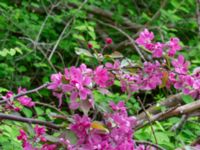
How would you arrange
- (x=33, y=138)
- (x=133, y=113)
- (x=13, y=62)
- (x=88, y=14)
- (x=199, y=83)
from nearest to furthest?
(x=33, y=138)
(x=199, y=83)
(x=133, y=113)
(x=13, y=62)
(x=88, y=14)

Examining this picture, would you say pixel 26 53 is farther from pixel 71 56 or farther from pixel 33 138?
pixel 33 138

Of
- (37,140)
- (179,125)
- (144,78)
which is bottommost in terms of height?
(179,125)

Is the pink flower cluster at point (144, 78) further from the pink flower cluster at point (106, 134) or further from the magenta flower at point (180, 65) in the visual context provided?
the pink flower cluster at point (106, 134)

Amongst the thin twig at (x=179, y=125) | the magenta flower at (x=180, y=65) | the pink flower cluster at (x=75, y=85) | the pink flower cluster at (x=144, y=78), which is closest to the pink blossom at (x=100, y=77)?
the pink flower cluster at (x=75, y=85)

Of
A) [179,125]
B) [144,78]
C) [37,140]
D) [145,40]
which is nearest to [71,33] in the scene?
[179,125]

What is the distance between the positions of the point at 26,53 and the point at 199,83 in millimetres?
2055

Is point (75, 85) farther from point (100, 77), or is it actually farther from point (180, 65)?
point (180, 65)

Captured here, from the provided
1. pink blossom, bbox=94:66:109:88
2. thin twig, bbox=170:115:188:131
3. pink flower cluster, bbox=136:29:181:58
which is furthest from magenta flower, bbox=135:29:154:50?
thin twig, bbox=170:115:188:131

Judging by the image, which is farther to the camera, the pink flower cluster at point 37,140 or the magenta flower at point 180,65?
the magenta flower at point 180,65

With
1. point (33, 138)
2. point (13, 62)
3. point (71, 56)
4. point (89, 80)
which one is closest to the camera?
point (89, 80)

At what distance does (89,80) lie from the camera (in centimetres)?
122

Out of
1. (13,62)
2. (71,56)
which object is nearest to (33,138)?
(13,62)

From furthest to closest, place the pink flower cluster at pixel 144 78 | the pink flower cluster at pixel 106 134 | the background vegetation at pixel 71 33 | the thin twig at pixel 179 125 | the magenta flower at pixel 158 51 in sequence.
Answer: the background vegetation at pixel 71 33
the thin twig at pixel 179 125
the magenta flower at pixel 158 51
the pink flower cluster at pixel 144 78
the pink flower cluster at pixel 106 134

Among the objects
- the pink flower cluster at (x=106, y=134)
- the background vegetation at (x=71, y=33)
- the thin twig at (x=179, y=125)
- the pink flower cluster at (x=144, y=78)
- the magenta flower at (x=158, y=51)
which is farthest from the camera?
the background vegetation at (x=71, y=33)
